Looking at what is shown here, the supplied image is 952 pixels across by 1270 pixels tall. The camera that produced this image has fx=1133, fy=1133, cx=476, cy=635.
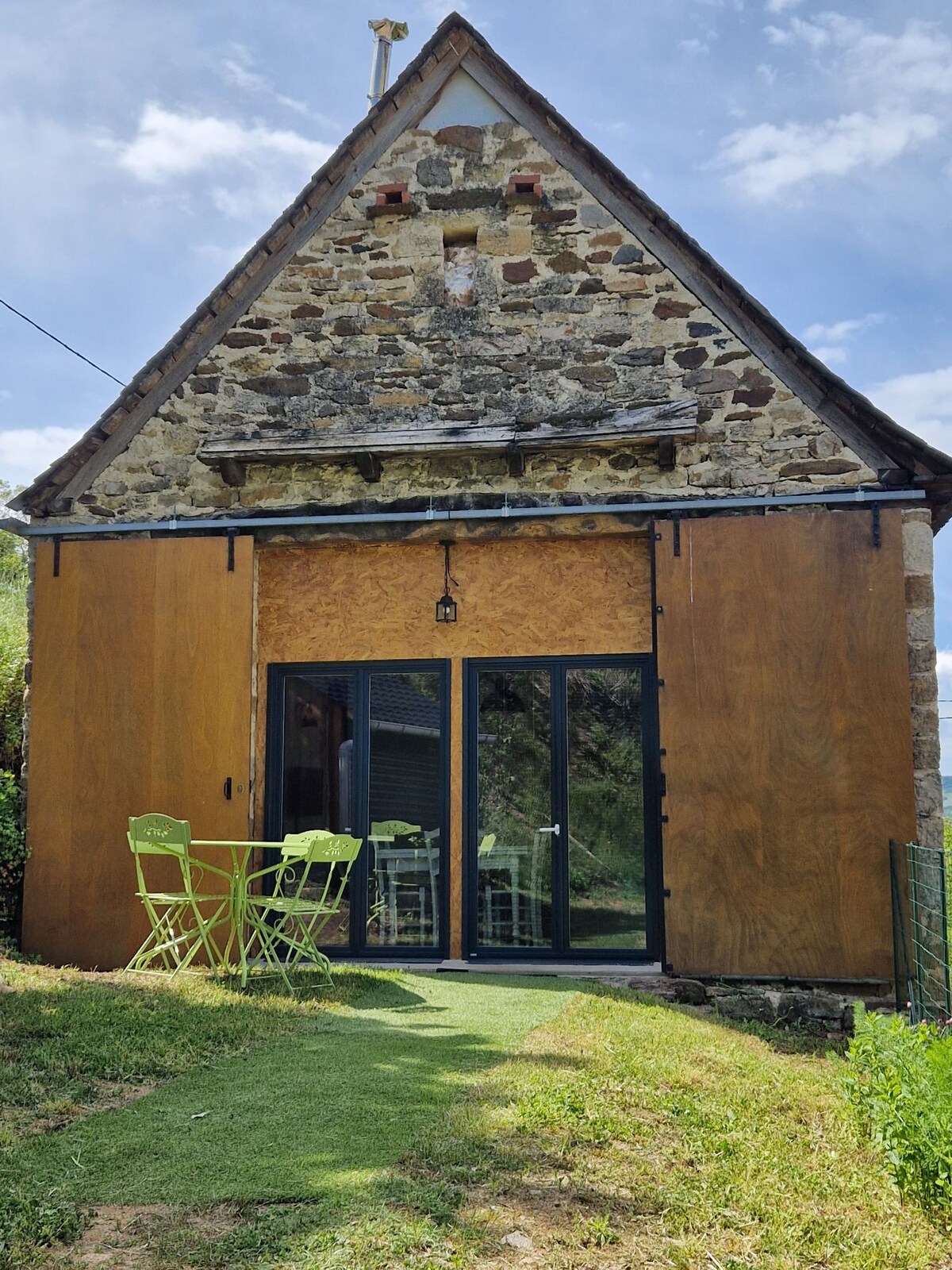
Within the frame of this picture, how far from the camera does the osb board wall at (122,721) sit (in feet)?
25.3

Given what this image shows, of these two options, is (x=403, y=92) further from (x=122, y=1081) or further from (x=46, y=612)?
(x=122, y=1081)

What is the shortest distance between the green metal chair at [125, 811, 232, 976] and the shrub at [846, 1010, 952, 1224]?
151 inches

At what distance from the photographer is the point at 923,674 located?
7.12m

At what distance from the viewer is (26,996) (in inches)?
224

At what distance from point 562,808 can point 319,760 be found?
5.77 feet

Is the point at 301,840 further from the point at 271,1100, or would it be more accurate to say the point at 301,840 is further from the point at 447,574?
the point at 271,1100

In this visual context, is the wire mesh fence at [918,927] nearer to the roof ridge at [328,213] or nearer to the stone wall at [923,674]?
the stone wall at [923,674]

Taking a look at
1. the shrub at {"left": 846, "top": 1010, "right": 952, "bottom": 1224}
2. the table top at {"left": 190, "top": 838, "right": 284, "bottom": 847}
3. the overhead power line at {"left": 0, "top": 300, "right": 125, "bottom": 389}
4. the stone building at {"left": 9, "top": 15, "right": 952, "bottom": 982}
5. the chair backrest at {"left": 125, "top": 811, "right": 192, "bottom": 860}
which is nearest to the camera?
the shrub at {"left": 846, "top": 1010, "right": 952, "bottom": 1224}

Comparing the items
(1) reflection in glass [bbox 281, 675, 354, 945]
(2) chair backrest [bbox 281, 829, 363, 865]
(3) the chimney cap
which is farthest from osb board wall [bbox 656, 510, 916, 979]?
(3) the chimney cap

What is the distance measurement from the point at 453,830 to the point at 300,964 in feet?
4.36

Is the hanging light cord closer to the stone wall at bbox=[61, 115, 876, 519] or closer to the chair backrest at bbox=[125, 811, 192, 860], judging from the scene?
the stone wall at bbox=[61, 115, 876, 519]

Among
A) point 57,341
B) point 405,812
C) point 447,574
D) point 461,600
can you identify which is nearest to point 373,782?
point 405,812

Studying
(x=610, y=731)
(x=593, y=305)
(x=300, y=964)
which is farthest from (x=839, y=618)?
(x=300, y=964)

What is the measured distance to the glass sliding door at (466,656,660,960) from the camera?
7523 millimetres
